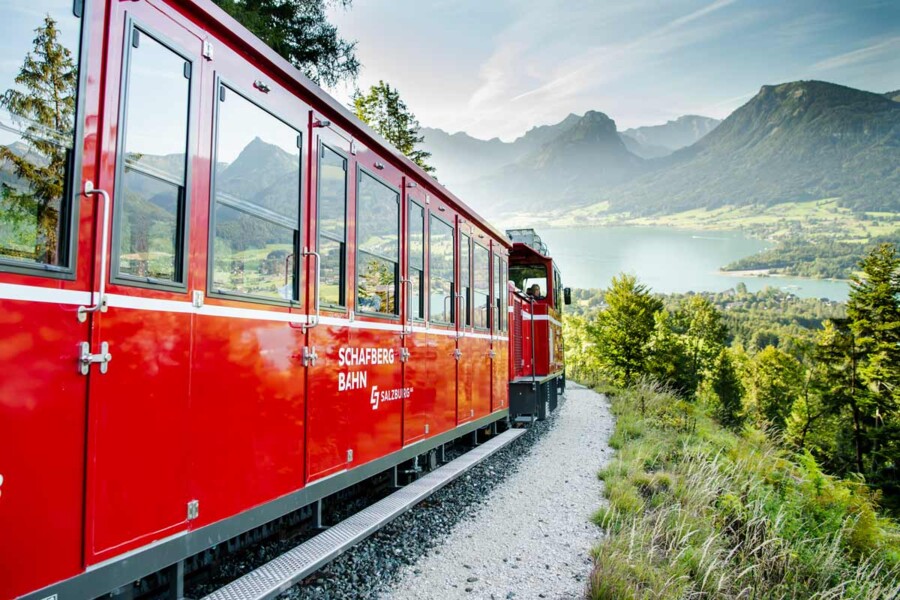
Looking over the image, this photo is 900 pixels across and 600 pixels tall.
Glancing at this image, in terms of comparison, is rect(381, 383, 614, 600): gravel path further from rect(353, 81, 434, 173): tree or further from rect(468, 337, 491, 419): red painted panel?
rect(353, 81, 434, 173): tree

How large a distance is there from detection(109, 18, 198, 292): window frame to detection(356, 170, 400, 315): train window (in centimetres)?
185

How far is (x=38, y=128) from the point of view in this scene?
7.66 ft

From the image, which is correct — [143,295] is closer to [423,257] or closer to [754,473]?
[423,257]

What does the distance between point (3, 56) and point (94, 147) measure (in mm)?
427

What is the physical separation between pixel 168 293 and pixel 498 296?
7.03 metres

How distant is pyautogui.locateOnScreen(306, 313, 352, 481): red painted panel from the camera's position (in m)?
4.11

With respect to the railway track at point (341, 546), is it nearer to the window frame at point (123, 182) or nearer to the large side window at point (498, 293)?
the window frame at point (123, 182)

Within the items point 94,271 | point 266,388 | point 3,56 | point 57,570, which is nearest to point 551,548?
point 266,388

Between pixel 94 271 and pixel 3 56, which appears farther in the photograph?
pixel 94 271

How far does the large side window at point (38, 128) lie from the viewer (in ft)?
7.36

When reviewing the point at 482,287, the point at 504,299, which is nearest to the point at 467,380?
the point at 482,287

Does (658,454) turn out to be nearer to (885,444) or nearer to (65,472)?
(65,472)

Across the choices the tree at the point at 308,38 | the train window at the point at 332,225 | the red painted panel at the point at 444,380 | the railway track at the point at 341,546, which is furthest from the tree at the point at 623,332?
the train window at the point at 332,225

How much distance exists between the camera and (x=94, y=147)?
8.25 feet
